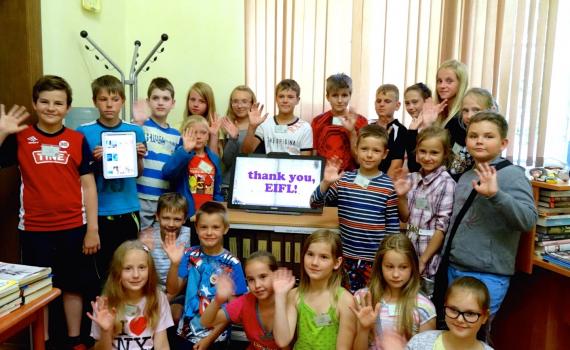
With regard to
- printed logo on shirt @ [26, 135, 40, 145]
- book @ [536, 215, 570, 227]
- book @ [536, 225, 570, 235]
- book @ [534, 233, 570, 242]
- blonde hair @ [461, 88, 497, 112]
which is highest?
blonde hair @ [461, 88, 497, 112]

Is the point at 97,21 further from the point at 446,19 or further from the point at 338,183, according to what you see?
the point at 446,19

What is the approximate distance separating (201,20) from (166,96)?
1287 millimetres

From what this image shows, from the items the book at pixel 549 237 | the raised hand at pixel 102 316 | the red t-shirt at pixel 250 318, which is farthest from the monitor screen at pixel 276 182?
the book at pixel 549 237

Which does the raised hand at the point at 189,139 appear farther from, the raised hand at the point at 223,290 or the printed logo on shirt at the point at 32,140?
the raised hand at the point at 223,290

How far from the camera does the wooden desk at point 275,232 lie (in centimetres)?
220

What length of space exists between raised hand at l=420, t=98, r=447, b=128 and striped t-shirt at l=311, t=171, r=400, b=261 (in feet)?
1.56

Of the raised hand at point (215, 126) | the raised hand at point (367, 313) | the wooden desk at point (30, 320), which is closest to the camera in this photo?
the wooden desk at point (30, 320)

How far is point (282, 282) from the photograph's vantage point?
1710 millimetres

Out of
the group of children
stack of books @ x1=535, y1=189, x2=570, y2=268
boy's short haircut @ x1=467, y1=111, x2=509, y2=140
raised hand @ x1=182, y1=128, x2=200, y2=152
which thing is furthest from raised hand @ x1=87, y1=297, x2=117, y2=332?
stack of books @ x1=535, y1=189, x2=570, y2=268

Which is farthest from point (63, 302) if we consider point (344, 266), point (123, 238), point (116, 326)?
point (344, 266)

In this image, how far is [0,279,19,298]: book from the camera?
52.3 inches

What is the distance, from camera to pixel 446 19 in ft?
10.9

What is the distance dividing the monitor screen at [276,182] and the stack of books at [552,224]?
39.8 inches

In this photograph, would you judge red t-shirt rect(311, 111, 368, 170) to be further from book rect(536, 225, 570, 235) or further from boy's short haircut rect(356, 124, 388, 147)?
book rect(536, 225, 570, 235)
